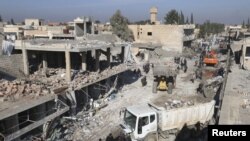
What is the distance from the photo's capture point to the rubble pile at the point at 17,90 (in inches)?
574

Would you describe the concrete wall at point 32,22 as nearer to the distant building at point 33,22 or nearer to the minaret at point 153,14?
the distant building at point 33,22

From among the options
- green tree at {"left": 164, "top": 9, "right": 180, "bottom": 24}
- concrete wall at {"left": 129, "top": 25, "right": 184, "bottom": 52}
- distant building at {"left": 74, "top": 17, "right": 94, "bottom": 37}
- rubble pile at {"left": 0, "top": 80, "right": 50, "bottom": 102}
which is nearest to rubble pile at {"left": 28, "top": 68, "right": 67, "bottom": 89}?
rubble pile at {"left": 0, "top": 80, "right": 50, "bottom": 102}

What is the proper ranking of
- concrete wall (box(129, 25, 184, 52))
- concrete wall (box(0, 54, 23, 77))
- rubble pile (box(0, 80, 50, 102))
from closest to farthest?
1. rubble pile (box(0, 80, 50, 102))
2. concrete wall (box(0, 54, 23, 77))
3. concrete wall (box(129, 25, 184, 52))

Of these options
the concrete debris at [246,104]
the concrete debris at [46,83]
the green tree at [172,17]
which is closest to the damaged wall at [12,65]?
the concrete debris at [46,83]

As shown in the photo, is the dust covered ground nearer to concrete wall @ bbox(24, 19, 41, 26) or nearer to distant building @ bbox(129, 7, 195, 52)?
distant building @ bbox(129, 7, 195, 52)

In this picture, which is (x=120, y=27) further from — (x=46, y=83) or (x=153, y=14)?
(x=46, y=83)

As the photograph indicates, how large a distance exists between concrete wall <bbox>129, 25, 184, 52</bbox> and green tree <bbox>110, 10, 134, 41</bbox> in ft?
9.48

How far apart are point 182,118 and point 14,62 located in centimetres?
1318

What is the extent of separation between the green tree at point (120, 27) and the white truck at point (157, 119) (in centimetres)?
3689

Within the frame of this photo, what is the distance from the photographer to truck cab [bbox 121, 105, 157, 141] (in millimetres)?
13094

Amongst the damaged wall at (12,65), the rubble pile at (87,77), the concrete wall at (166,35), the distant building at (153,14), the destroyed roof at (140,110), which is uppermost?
the distant building at (153,14)

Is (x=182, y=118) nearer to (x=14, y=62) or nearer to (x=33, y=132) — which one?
(x=33, y=132)

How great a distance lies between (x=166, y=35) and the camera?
49.1 metres

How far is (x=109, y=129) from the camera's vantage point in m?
16.6
